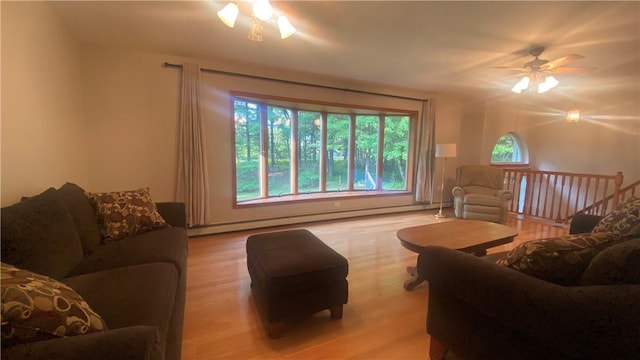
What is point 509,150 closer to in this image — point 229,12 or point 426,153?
point 426,153

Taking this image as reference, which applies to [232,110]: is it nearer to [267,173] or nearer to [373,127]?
[267,173]

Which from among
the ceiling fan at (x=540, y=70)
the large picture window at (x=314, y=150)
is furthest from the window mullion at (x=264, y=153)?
the ceiling fan at (x=540, y=70)

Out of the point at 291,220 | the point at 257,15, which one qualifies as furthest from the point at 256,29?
the point at 291,220

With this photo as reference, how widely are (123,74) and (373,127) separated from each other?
12.9 ft

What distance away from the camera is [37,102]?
1.99 metres

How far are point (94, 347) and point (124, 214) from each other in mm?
1672

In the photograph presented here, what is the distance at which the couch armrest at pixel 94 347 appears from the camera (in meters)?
0.67

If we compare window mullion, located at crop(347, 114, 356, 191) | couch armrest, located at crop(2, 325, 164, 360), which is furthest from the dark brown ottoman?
window mullion, located at crop(347, 114, 356, 191)

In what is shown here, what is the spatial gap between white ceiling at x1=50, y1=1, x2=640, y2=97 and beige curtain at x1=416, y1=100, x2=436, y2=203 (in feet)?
4.14

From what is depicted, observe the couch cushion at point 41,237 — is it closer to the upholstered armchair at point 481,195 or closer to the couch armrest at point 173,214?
the couch armrest at point 173,214

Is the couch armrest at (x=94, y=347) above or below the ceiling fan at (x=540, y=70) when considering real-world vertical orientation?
below

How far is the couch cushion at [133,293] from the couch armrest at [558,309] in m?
1.28

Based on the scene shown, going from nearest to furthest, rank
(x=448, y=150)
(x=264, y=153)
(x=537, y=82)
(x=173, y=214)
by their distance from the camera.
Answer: (x=173, y=214) → (x=537, y=82) → (x=264, y=153) → (x=448, y=150)

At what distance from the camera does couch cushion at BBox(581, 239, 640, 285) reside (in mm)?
896
